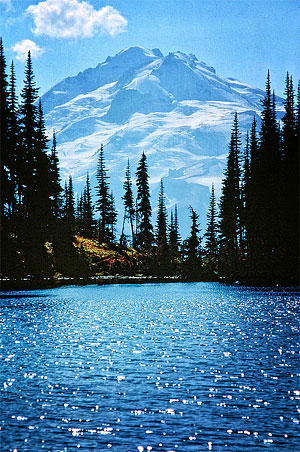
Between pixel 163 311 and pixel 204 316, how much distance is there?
401cm

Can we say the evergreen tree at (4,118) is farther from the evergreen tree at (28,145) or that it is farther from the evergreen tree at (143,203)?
the evergreen tree at (143,203)

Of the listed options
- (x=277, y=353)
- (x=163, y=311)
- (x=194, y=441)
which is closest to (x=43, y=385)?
(x=194, y=441)

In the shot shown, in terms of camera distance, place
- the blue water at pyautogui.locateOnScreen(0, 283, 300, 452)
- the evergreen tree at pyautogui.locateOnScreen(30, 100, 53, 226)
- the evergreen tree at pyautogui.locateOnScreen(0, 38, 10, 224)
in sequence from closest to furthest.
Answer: the blue water at pyautogui.locateOnScreen(0, 283, 300, 452)
the evergreen tree at pyautogui.locateOnScreen(0, 38, 10, 224)
the evergreen tree at pyautogui.locateOnScreen(30, 100, 53, 226)

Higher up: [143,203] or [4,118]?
[4,118]

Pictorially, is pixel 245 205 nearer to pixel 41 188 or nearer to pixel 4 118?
pixel 41 188

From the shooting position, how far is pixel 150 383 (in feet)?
53.6

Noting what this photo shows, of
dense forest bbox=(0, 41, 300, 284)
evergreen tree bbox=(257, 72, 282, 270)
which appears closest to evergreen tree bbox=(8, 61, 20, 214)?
dense forest bbox=(0, 41, 300, 284)

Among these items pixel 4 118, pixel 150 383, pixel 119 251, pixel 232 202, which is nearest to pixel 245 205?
pixel 232 202

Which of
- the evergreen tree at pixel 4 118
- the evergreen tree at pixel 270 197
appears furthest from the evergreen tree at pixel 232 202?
the evergreen tree at pixel 4 118

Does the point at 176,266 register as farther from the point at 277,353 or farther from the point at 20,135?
the point at 277,353

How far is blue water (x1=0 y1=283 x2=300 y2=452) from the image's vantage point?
1166 cm

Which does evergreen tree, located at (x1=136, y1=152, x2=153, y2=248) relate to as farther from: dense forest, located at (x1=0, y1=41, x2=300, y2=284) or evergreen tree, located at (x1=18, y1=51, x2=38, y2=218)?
evergreen tree, located at (x1=18, y1=51, x2=38, y2=218)

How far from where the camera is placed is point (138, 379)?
1686 cm

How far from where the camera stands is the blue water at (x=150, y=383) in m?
11.7
